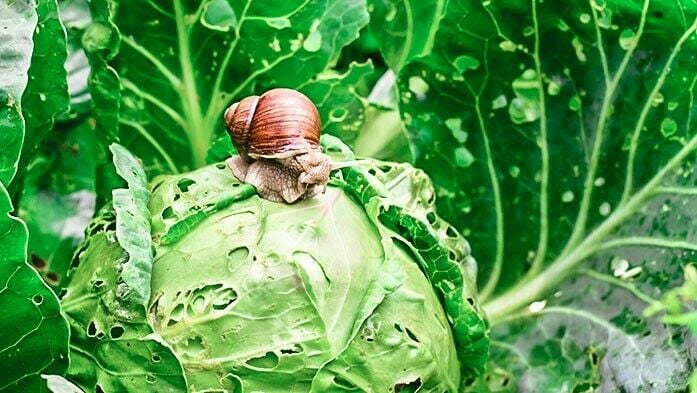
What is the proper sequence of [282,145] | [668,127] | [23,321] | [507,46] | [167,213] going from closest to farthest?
1. [23,321]
2. [282,145]
3. [167,213]
4. [668,127]
5. [507,46]

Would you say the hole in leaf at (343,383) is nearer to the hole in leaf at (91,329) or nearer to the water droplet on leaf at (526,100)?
the hole in leaf at (91,329)

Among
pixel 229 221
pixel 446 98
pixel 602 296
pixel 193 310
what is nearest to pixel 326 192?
pixel 229 221

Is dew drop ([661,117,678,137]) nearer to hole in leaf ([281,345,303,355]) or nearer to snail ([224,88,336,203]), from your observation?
snail ([224,88,336,203])

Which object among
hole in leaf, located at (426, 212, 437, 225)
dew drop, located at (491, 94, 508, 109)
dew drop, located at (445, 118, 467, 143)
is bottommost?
hole in leaf, located at (426, 212, 437, 225)

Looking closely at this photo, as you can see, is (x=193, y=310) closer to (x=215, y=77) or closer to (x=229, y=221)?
(x=229, y=221)

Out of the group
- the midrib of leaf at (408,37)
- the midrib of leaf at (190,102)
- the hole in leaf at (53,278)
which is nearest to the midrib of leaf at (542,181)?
the midrib of leaf at (408,37)

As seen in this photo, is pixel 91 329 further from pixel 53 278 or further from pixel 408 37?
pixel 408 37

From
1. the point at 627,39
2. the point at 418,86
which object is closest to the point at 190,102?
the point at 418,86

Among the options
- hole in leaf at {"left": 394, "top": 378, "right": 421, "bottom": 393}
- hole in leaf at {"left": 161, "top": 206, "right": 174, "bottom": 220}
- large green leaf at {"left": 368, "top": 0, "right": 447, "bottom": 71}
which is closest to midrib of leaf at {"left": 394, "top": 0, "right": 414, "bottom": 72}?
large green leaf at {"left": 368, "top": 0, "right": 447, "bottom": 71}
